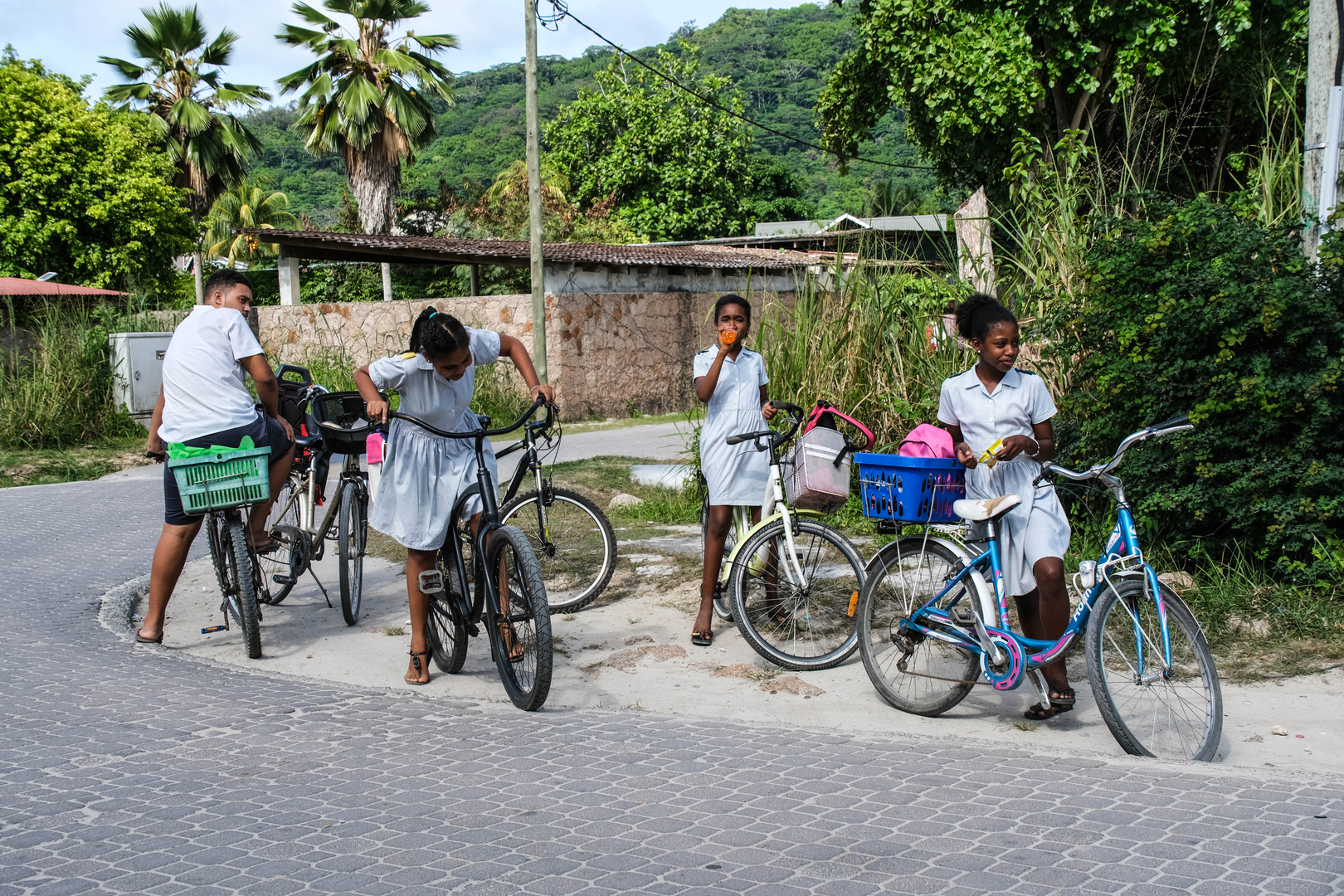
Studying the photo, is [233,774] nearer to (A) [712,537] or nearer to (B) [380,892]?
(B) [380,892]

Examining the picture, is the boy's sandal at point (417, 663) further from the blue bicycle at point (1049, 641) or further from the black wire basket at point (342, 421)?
the blue bicycle at point (1049, 641)

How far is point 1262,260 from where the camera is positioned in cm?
578

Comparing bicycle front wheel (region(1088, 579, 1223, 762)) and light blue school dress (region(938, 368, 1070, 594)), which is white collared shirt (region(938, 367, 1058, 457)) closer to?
light blue school dress (region(938, 368, 1070, 594))

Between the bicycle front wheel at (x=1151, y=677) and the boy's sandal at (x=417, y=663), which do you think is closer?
the bicycle front wheel at (x=1151, y=677)

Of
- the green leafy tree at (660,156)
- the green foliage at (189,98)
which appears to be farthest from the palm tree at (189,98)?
the green leafy tree at (660,156)

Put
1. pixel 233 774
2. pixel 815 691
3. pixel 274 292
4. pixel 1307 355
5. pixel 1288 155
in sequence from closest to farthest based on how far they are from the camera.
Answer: pixel 233 774, pixel 815 691, pixel 1307 355, pixel 1288 155, pixel 274 292

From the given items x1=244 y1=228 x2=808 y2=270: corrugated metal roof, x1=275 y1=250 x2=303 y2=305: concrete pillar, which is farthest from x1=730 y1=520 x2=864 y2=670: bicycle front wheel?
x1=275 y1=250 x2=303 y2=305: concrete pillar

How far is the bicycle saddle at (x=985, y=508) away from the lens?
4289mm

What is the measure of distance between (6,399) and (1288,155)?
50.1 feet

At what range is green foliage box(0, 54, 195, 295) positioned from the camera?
81.9 feet

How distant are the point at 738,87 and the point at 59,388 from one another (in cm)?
4367

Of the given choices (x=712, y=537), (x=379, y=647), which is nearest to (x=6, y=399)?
(x=379, y=647)

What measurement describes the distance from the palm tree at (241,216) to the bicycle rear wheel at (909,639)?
43.6m

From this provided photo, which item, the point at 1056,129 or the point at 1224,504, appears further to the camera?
the point at 1056,129
